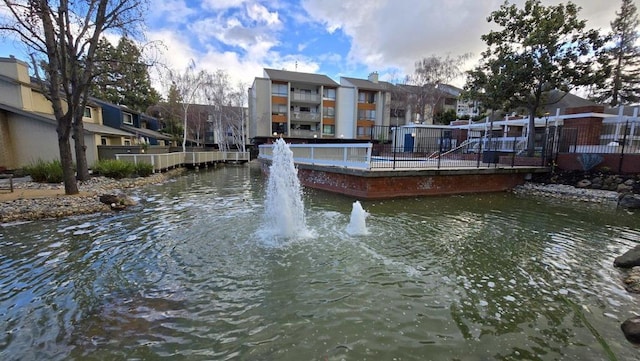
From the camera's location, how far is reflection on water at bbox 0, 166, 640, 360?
308cm

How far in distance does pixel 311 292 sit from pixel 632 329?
390 centimetres

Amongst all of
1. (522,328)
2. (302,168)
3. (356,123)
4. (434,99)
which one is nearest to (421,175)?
(302,168)

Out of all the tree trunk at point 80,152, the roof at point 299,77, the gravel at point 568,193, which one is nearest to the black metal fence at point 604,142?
the gravel at point 568,193

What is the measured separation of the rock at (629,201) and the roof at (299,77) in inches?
1332

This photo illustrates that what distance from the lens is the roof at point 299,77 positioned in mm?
37794

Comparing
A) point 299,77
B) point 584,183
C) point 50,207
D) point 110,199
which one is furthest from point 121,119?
point 584,183

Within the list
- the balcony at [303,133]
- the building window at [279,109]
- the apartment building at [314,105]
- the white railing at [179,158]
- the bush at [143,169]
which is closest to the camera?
the bush at [143,169]

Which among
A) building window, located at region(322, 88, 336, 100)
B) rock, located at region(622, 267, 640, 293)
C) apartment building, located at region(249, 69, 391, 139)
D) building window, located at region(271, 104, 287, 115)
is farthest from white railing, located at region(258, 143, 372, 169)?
building window, located at region(322, 88, 336, 100)

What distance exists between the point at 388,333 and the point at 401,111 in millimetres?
43212

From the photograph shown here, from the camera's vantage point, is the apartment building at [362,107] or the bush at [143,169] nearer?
the bush at [143,169]

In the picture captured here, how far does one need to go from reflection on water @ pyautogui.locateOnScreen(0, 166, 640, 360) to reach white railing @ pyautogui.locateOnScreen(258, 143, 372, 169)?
14.8 ft

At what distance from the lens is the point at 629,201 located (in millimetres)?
10477

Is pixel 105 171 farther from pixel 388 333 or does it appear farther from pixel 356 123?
pixel 356 123

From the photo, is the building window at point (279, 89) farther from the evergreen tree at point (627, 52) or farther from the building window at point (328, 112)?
the evergreen tree at point (627, 52)
